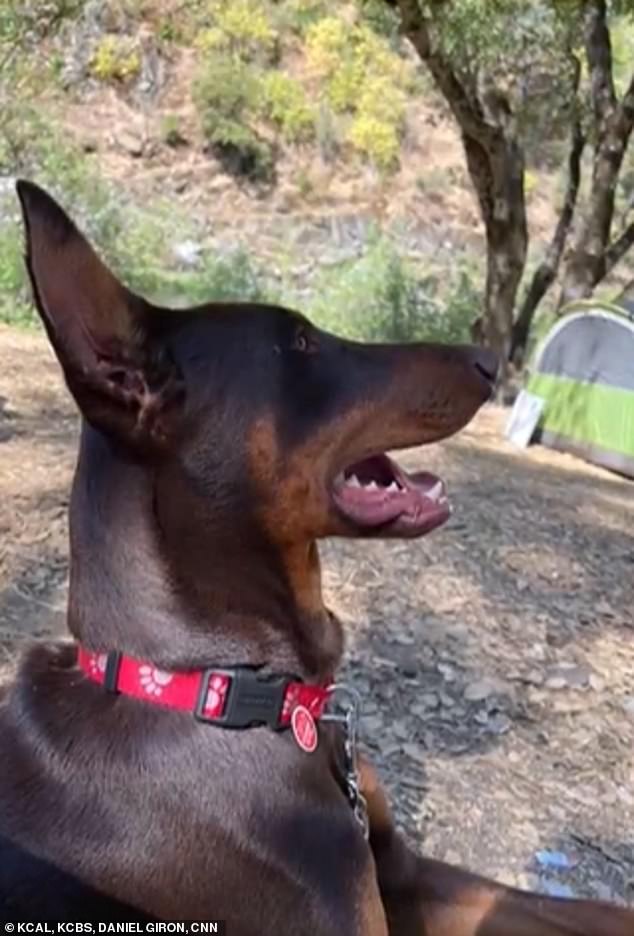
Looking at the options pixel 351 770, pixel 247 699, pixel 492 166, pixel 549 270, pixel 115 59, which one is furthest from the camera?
pixel 115 59

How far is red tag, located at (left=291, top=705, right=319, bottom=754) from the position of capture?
232 centimetres

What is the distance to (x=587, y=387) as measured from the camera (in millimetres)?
9133

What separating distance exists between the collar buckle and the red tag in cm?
3

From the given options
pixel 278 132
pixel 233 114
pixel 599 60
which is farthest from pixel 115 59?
pixel 599 60

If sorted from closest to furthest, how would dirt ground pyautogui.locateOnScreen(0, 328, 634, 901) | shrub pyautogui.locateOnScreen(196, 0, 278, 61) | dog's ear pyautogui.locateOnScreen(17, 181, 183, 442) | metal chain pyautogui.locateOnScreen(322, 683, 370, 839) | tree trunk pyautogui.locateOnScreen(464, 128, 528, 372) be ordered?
dog's ear pyautogui.locateOnScreen(17, 181, 183, 442)
metal chain pyautogui.locateOnScreen(322, 683, 370, 839)
dirt ground pyautogui.locateOnScreen(0, 328, 634, 901)
tree trunk pyautogui.locateOnScreen(464, 128, 528, 372)
shrub pyautogui.locateOnScreen(196, 0, 278, 61)

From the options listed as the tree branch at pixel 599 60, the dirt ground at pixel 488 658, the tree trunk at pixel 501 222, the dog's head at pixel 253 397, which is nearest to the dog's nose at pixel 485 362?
the dog's head at pixel 253 397

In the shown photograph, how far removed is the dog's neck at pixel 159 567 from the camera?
7.34 ft

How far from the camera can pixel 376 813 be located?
2.64 m

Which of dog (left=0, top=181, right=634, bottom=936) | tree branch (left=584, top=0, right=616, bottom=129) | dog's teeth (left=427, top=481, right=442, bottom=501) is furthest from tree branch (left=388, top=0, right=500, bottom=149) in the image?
dog (left=0, top=181, right=634, bottom=936)

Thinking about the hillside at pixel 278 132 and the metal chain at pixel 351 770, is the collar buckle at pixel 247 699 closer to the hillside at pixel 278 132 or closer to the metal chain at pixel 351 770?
the metal chain at pixel 351 770

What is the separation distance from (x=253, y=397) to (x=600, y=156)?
9.30 meters

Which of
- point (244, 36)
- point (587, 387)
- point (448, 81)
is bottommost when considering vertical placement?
point (587, 387)

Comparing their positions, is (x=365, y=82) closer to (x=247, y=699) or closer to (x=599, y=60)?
(x=599, y=60)

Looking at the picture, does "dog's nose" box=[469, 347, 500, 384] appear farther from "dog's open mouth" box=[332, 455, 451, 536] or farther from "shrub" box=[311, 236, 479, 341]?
"shrub" box=[311, 236, 479, 341]
